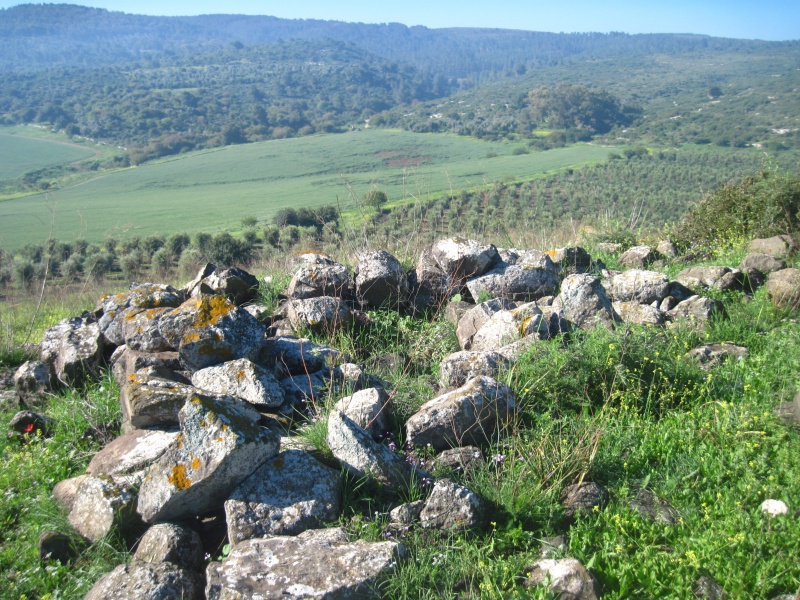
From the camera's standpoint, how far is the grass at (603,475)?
9.29ft

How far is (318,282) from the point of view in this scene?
19.7 ft

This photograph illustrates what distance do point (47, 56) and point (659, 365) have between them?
804 ft

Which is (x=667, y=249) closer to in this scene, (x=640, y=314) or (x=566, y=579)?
(x=640, y=314)

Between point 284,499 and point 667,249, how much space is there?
23.8 feet

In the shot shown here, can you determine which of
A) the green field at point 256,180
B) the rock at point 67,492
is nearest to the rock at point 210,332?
the rock at point 67,492

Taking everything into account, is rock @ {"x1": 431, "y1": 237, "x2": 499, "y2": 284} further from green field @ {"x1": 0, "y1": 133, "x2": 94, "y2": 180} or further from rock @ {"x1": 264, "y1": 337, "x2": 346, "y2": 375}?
green field @ {"x1": 0, "y1": 133, "x2": 94, "y2": 180}

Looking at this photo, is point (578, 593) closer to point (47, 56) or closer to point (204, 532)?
point (204, 532)

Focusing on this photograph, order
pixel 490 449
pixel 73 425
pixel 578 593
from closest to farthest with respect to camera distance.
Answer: pixel 578 593 < pixel 490 449 < pixel 73 425

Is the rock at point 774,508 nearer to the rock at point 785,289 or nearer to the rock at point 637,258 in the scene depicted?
the rock at point 785,289

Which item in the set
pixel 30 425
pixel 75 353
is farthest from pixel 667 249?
pixel 30 425

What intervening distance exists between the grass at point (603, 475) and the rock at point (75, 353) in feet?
0.72

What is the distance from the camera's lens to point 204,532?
330 cm

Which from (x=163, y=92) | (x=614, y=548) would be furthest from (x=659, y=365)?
(x=163, y=92)

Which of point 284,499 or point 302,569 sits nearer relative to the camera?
point 302,569
